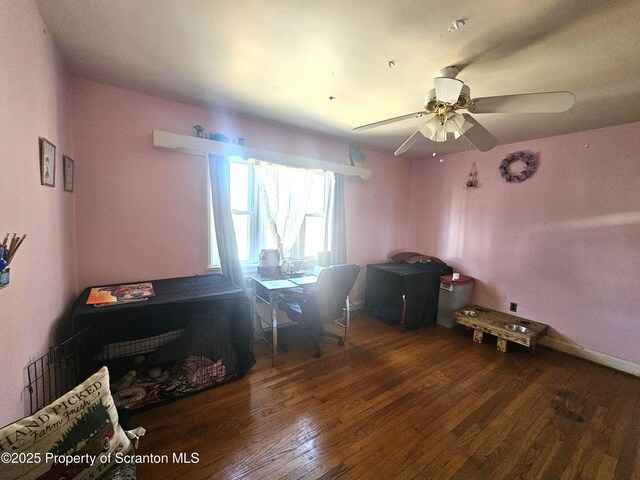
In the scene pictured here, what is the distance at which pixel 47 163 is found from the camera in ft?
4.83

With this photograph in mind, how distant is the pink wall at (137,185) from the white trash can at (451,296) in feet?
9.28

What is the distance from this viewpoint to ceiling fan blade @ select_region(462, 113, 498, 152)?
1736mm

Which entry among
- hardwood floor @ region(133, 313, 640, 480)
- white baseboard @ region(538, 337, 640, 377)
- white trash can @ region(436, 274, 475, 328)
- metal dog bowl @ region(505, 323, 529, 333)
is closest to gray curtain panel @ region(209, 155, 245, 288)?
hardwood floor @ region(133, 313, 640, 480)

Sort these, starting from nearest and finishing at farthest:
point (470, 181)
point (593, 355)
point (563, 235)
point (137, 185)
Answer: point (137, 185)
point (593, 355)
point (563, 235)
point (470, 181)

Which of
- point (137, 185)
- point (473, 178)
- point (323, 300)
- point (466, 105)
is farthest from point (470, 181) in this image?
point (137, 185)

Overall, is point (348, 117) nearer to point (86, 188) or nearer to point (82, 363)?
point (86, 188)

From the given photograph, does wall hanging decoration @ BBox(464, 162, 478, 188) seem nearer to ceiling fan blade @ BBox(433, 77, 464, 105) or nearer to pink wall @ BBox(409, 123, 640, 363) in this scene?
pink wall @ BBox(409, 123, 640, 363)

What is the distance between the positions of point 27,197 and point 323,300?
6.73 ft

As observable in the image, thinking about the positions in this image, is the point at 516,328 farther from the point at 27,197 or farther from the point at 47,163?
the point at 47,163

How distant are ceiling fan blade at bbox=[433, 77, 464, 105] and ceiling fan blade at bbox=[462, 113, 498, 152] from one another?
0.40 metres

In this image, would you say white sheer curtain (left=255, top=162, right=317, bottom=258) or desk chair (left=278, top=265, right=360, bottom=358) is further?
white sheer curtain (left=255, top=162, right=317, bottom=258)

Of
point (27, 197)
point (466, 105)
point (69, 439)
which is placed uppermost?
point (466, 105)

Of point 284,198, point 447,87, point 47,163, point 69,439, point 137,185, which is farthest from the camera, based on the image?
point 284,198

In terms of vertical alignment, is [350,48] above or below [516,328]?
above
